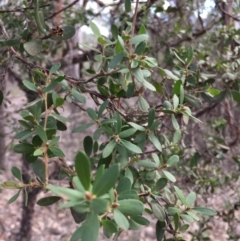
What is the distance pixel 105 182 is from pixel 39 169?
0.85 feet

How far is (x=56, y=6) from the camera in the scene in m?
1.77

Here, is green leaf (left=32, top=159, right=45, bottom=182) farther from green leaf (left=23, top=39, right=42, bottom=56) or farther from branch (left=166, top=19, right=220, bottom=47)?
branch (left=166, top=19, right=220, bottom=47)

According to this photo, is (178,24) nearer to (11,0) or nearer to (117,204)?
(11,0)

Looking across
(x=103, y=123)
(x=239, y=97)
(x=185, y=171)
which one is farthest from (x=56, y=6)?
(x=103, y=123)

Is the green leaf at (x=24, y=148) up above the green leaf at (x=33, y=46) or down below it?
below

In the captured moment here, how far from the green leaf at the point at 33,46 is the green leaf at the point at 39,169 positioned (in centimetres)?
22

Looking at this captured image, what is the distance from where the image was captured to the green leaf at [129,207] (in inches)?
18.1

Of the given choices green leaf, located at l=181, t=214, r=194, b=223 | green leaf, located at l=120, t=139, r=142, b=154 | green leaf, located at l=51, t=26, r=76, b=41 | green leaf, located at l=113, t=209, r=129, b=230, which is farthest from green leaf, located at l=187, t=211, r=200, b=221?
green leaf, located at l=51, t=26, r=76, b=41

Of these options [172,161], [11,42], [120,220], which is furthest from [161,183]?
[11,42]

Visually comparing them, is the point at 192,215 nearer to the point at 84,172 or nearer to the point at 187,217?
the point at 187,217

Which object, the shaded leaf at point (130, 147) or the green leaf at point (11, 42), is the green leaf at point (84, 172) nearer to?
the shaded leaf at point (130, 147)

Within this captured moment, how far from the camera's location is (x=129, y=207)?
1.52 ft

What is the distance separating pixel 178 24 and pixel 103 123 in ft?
3.92

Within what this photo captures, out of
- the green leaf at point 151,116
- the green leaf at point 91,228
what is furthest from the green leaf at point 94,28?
the green leaf at point 91,228
